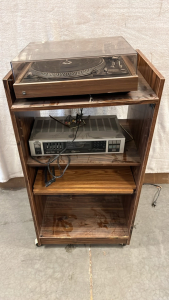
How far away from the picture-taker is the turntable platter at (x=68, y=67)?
32.1 inches

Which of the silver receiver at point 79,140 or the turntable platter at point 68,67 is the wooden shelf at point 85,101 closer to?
the turntable platter at point 68,67

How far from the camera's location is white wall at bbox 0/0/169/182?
1.07 meters

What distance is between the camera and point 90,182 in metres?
1.08

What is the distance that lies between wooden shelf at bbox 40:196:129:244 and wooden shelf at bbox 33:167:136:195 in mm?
293

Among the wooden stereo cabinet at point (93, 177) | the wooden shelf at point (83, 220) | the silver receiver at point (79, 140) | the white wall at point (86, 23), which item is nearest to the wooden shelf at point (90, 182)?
the wooden stereo cabinet at point (93, 177)

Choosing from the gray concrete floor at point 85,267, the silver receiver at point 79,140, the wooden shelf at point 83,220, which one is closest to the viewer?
the silver receiver at point 79,140

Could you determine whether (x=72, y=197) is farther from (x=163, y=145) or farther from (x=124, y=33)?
(x=124, y=33)

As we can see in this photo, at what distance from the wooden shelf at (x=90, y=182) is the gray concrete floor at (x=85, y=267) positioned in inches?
15.4

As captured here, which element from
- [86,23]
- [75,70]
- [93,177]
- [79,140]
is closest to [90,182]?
[93,177]

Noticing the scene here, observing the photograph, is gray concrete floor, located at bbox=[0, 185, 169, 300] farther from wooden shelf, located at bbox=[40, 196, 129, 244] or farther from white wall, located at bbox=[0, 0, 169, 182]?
white wall, located at bbox=[0, 0, 169, 182]

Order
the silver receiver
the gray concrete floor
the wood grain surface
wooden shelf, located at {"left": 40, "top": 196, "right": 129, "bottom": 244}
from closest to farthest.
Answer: the wood grain surface, the silver receiver, the gray concrete floor, wooden shelf, located at {"left": 40, "top": 196, "right": 129, "bottom": 244}

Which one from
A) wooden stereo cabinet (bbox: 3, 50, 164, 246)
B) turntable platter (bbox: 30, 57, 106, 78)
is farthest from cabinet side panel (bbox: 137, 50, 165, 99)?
turntable platter (bbox: 30, 57, 106, 78)

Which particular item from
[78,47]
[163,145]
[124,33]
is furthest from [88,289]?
[124,33]

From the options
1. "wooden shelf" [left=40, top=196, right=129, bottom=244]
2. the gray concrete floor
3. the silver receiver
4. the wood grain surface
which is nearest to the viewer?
the wood grain surface
